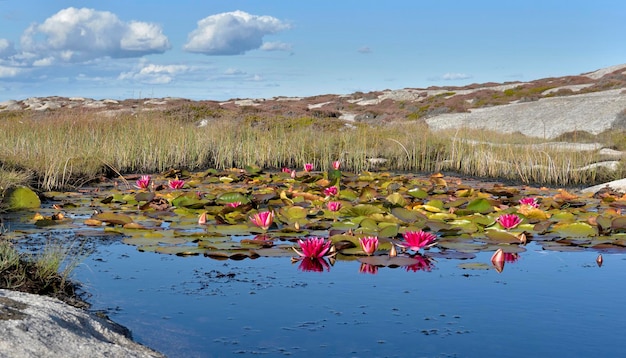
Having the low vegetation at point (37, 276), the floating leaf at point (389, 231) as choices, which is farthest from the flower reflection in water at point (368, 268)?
the low vegetation at point (37, 276)

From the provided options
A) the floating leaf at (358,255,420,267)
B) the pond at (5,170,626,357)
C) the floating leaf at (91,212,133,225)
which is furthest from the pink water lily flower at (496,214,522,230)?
the floating leaf at (91,212,133,225)

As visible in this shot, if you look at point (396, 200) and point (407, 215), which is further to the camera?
point (396, 200)

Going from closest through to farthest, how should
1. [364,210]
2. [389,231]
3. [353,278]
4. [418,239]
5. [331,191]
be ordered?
1. [353,278]
2. [418,239]
3. [389,231]
4. [364,210]
5. [331,191]

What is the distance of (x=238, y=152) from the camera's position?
1178 centimetres

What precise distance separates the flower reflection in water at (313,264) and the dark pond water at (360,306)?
0.20 ft

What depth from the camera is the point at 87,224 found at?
589 cm

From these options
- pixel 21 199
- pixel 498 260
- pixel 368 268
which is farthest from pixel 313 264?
pixel 21 199

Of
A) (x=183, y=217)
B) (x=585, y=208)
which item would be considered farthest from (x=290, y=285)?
(x=585, y=208)

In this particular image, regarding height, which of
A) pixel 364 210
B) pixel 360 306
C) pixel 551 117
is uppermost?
pixel 551 117

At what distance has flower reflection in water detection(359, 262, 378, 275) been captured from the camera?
4504mm

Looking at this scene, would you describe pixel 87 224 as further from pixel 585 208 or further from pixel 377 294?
pixel 585 208

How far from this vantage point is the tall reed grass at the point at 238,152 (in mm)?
10250

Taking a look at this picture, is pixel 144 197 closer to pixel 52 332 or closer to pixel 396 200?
pixel 396 200

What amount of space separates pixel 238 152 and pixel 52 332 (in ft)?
30.8
